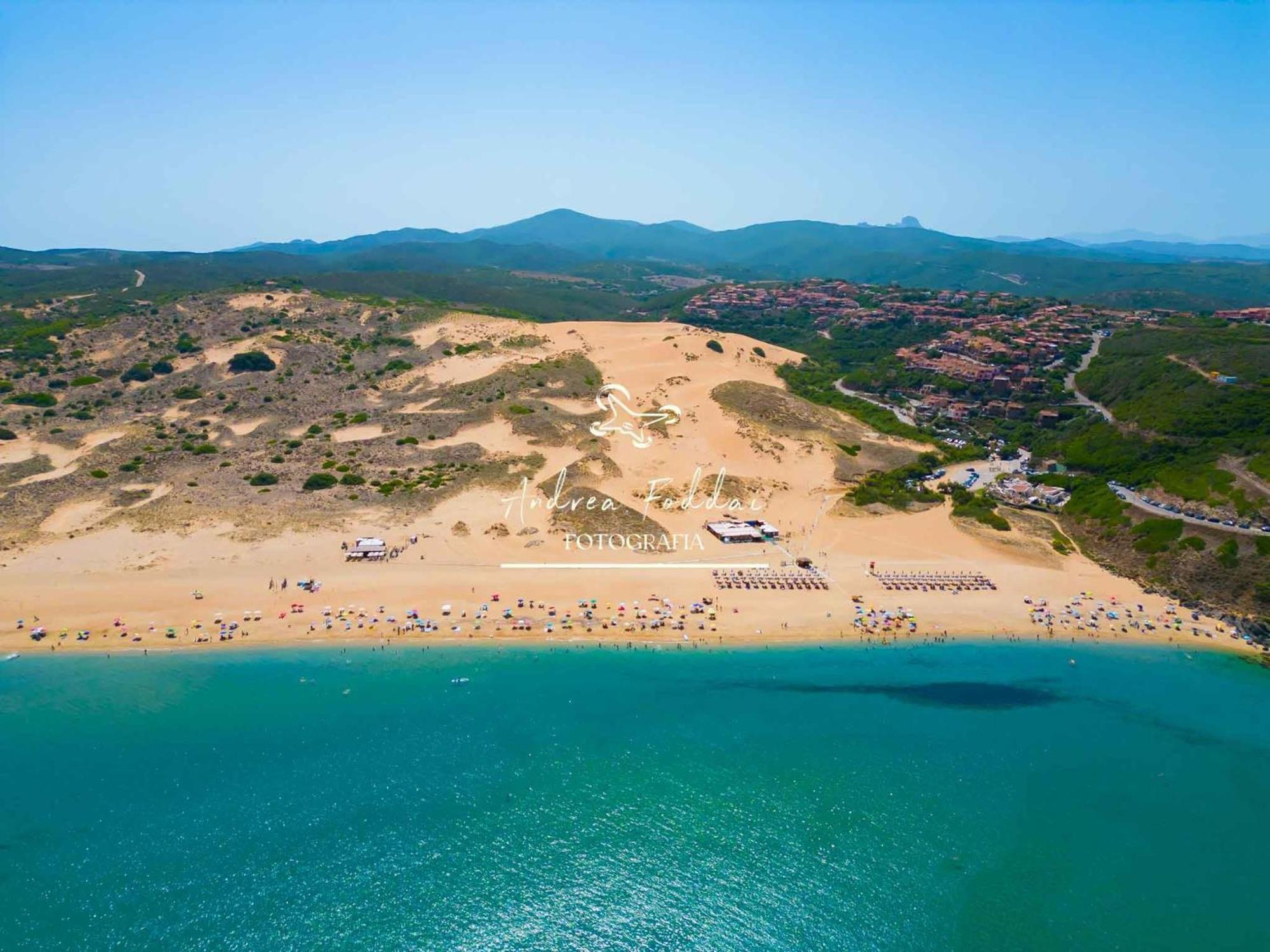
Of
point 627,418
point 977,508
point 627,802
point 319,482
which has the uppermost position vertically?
point 627,418

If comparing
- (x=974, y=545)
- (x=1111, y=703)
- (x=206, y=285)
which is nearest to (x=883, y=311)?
(x=974, y=545)

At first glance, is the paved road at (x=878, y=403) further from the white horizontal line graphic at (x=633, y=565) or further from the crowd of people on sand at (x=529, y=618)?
the crowd of people on sand at (x=529, y=618)

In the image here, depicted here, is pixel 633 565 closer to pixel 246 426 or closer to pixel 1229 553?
pixel 1229 553

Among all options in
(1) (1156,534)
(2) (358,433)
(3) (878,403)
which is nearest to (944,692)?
(1) (1156,534)

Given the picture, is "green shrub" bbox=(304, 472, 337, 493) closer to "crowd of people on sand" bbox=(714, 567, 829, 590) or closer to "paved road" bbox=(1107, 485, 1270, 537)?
"crowd of people on sand" bbox=(714, 567, 829, 590)

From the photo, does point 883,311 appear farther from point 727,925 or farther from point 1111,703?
point 727,925

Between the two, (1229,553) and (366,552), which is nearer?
(1229,553)

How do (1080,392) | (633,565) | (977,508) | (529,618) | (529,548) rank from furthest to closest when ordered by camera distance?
(1080,392) < (977,508) < (529,548) < (633,565) < (529,618)

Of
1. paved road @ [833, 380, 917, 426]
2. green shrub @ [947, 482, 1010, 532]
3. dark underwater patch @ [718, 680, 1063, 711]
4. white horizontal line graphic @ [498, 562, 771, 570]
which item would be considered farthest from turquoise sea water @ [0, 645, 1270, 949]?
paved road @ [833, 380, 917, 426]
